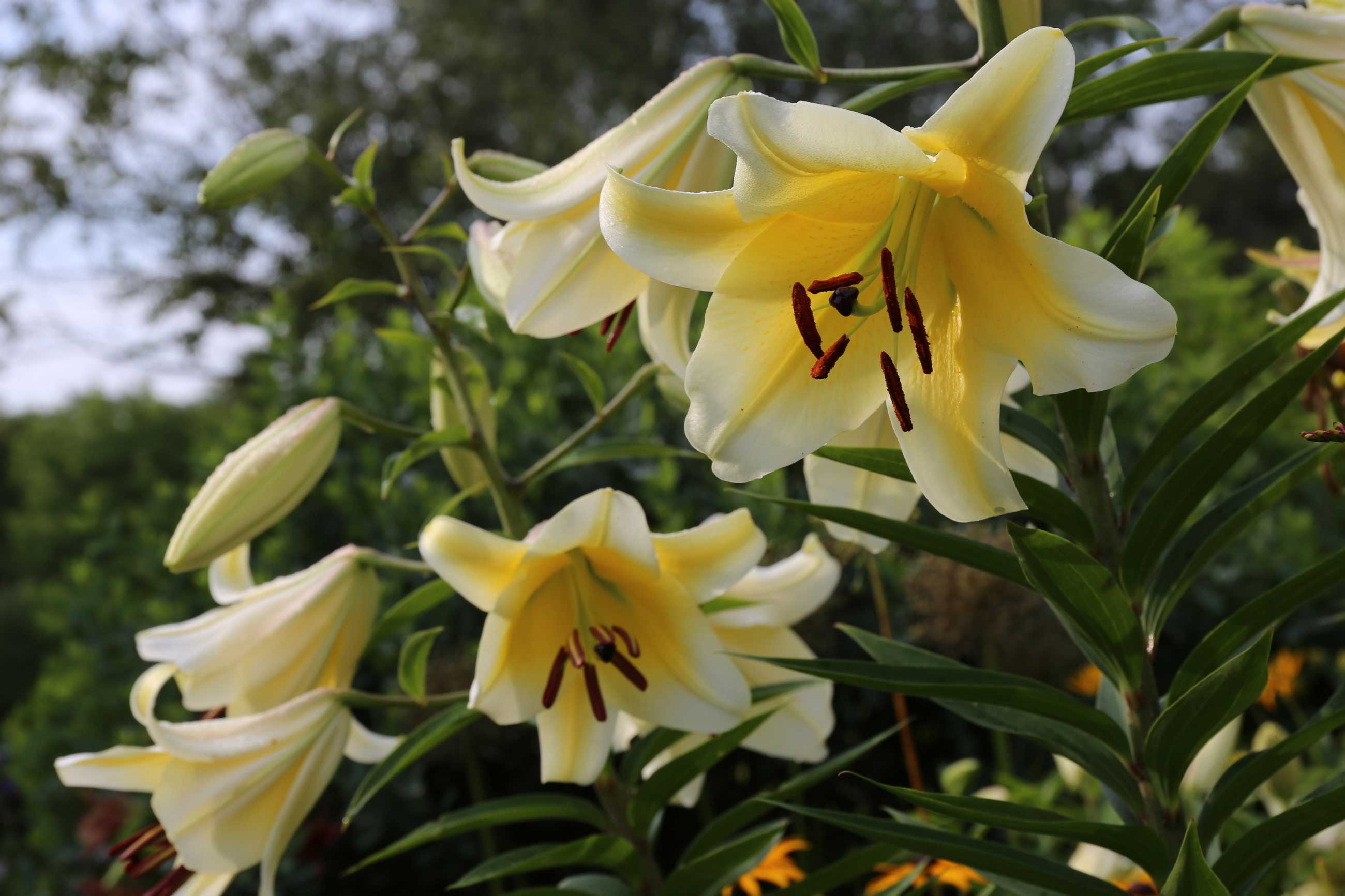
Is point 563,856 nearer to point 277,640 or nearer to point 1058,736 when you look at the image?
point 277,640

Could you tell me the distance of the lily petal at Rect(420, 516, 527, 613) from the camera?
877 millimetres

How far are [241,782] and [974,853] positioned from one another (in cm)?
65

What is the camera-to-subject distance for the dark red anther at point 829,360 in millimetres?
682

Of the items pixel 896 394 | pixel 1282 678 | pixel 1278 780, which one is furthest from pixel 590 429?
pixel 1282 678

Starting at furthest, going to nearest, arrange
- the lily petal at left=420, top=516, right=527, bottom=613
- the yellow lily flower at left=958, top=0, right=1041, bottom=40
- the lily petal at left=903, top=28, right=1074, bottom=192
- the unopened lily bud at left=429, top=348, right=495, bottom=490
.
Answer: the unopened lily bud at left=429, top=348, right=495, bottom=490 < the lily petal at left=420, top=516, right=527, bottom=613 < the yellow lily flower at left=958, top=0, right=1041, bottom=40 < the lily petal at left=903, top=28, right=1074, bottom=192

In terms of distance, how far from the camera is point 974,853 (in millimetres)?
722

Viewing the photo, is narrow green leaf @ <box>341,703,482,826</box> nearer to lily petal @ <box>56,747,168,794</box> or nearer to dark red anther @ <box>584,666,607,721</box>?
dark red anther @ <box>584,666,607,721</box>

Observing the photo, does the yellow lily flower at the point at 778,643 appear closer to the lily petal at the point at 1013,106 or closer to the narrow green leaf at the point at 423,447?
the narrow green leaf at the point at 423,447

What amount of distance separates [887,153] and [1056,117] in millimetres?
87

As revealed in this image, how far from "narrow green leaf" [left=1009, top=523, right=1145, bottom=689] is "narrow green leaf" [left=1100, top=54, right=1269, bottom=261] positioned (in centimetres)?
20

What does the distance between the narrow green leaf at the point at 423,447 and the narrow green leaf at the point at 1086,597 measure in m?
0.53

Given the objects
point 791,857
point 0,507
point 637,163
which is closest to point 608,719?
point 637,163

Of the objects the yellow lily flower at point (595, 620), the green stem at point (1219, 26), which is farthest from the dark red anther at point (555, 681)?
the green stem at point (1219, 26)

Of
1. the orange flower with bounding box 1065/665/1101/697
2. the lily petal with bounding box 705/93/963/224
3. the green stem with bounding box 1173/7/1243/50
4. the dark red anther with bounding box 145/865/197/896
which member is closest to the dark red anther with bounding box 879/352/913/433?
the lily petal with bounding box 705/93/963/224
